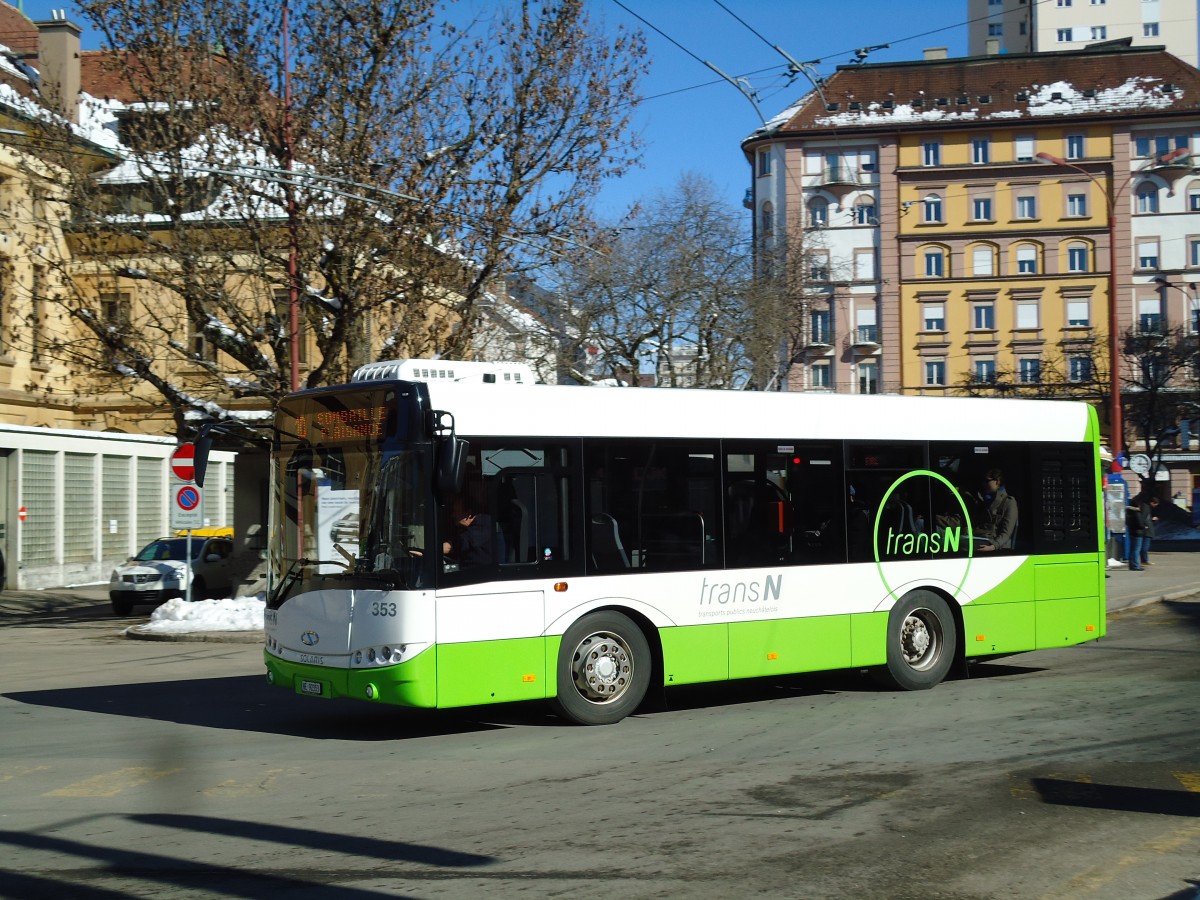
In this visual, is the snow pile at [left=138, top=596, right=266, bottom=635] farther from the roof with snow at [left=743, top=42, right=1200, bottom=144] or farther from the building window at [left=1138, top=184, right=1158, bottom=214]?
the building window at [left=1138, top=184, right=1158, bottom=214]

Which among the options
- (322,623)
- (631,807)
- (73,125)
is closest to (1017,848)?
(631,807)

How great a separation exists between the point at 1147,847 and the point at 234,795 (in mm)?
5169

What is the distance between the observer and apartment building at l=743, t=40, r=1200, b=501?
69625 millimetres

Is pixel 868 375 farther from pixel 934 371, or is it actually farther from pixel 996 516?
pixel 996 516

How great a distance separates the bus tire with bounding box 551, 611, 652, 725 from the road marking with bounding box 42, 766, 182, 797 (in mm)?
3073

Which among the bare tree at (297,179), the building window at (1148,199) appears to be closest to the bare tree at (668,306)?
the bare tree at (297,179)

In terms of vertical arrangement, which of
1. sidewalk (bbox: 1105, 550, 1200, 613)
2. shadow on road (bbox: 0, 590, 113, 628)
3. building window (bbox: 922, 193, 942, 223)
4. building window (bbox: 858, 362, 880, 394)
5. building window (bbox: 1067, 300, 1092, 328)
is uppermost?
building window (bbox: 922, 193, 942, 223)

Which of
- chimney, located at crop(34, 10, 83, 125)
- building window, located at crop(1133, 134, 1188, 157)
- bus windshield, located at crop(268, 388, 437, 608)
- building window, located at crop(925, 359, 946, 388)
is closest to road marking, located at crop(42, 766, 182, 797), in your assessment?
bus windshield, located at crop(268, 388, 437, 608)

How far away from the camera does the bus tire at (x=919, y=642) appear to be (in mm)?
12961

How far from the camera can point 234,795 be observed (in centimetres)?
845

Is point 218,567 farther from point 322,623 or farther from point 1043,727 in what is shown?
point 1043,727

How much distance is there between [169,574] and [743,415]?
19315mm

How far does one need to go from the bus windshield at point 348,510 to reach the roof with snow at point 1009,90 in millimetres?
62643

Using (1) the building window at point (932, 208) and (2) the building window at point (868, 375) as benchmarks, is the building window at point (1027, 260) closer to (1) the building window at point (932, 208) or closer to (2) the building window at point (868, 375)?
(1) the building window at point (932, 208)
